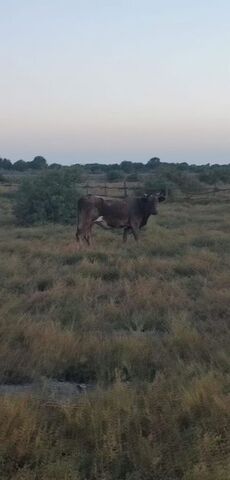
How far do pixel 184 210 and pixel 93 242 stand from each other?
14.2 metres

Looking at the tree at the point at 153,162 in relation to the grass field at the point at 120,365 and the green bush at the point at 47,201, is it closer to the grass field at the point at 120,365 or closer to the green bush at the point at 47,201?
the green bush at the point at 47,201

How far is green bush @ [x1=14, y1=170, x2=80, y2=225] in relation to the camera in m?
29.2

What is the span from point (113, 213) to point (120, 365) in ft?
43.3

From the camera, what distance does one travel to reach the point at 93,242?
1942 cm

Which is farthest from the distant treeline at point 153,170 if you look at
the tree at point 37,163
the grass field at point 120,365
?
the grass field at point 120,365

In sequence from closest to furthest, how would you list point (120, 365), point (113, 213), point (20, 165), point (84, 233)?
1. point (120, 365)
2. point (84, 233)
3. point (113, 213)
4. point (20, 165)

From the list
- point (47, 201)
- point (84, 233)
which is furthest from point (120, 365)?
point (47, 201)

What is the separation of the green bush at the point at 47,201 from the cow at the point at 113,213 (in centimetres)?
872

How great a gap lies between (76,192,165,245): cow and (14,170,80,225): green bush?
872cm

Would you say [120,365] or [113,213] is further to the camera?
[113,213]

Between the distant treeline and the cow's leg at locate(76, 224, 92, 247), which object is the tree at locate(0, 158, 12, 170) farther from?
the cow's leg at locate(76, 224, 92, 247)

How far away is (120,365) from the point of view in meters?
6.88

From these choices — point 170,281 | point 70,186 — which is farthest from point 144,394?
point 70,186

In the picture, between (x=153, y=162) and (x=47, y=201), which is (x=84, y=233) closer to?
(x=47, y=201)
